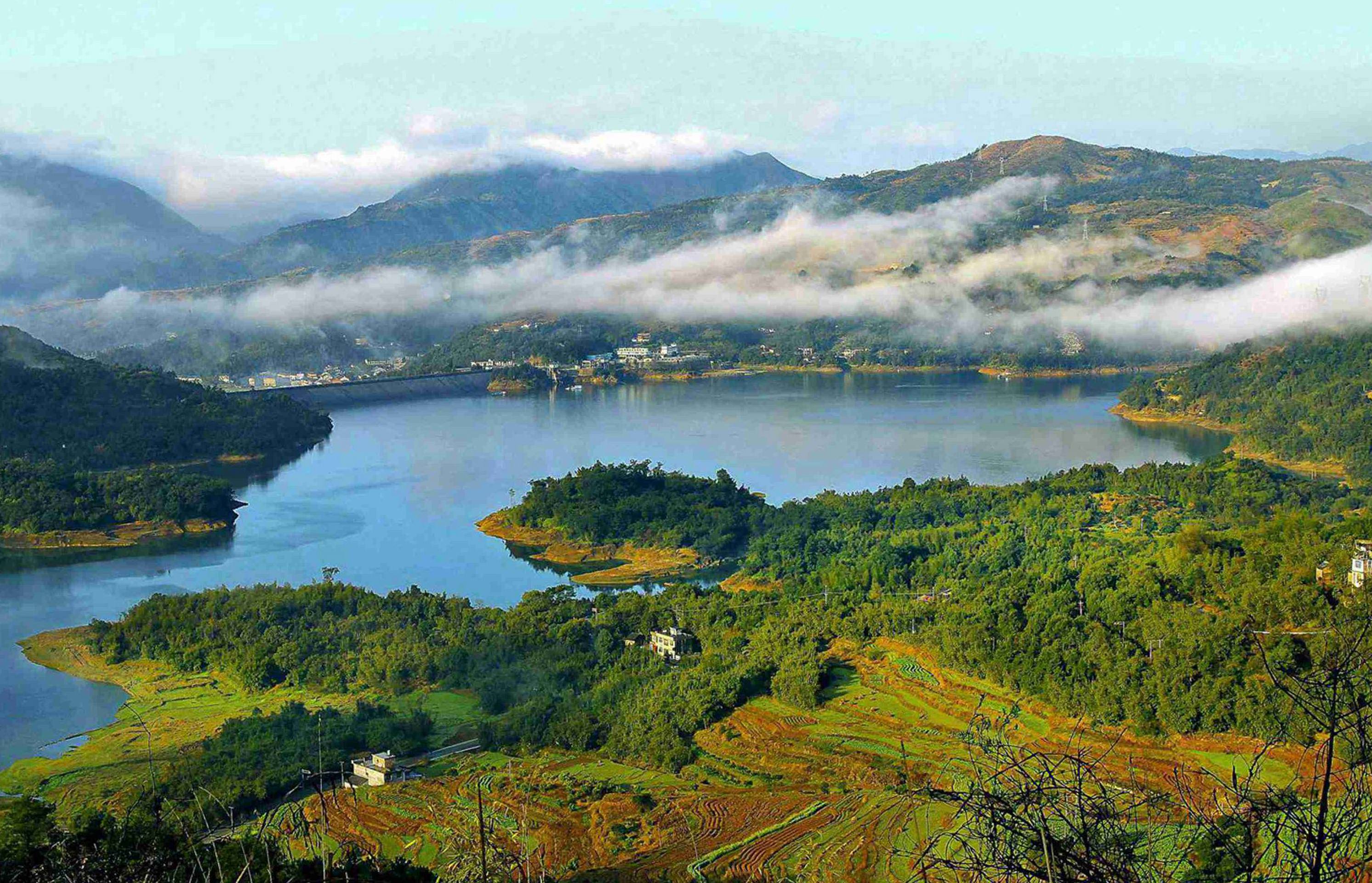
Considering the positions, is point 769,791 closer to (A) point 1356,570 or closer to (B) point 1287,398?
(A) point 1356,570

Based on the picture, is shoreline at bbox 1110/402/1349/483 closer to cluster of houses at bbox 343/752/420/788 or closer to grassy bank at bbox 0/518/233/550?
grassy bank at bbox 0/518/233/550

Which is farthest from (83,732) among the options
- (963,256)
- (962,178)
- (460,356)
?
(962,178)

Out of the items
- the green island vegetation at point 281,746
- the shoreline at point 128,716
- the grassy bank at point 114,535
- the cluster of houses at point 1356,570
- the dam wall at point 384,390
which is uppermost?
the dam wall at point 384,390

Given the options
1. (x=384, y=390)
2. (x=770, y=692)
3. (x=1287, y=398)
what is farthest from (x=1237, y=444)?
(x=384, y=390)

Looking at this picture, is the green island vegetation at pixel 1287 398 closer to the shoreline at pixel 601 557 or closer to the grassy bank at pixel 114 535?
the shoreline at pixel 601 557

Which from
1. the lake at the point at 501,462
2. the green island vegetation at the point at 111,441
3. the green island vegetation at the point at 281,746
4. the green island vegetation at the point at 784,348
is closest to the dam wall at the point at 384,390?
the lake at the point at 501,462

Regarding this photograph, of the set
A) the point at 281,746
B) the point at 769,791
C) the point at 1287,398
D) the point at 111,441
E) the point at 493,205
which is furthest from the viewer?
the point at 493,205

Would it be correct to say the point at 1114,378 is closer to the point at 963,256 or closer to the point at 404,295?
the point at 963,256
